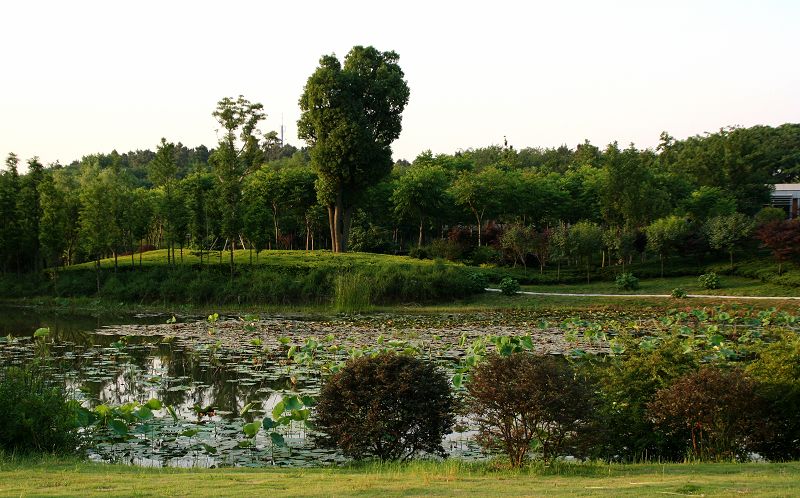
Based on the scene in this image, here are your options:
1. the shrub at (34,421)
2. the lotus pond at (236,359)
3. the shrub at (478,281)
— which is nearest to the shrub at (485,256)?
the shrub at (478,281)

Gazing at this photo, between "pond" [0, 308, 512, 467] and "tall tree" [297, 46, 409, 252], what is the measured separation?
18930 millimetres

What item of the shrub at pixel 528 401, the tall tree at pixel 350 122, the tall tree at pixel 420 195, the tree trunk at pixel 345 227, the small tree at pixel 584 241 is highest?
the tall tree at pixel 350 122

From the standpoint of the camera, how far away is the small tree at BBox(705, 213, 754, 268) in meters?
45.8

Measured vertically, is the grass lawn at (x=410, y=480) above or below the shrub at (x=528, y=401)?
below

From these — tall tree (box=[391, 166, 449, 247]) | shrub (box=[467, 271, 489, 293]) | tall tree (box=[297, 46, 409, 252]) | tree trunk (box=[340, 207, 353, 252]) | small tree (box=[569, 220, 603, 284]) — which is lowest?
shrub (box=[467, 271, 489, 293])

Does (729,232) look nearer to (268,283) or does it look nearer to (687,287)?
(687,287)

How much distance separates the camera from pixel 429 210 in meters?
56.6

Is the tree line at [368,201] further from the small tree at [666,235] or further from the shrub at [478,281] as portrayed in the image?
the shrub at [478,281]

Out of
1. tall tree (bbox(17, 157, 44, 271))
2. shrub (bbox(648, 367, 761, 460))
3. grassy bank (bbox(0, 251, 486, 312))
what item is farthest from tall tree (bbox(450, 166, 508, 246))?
shrub (bbox(648, 367, 761, 460))

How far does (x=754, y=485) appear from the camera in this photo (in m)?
8.05

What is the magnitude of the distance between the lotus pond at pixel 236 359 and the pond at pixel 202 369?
0.12ft

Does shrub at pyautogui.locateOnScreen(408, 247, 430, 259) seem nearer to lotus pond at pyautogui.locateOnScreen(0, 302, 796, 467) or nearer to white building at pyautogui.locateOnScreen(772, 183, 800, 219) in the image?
lotus pond at pyautogui.locateOnScreen(0, 302, 796, 467)

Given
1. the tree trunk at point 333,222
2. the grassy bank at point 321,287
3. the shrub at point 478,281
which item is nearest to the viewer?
the grassy bank at point 321,287

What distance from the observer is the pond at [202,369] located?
12.4 metres
